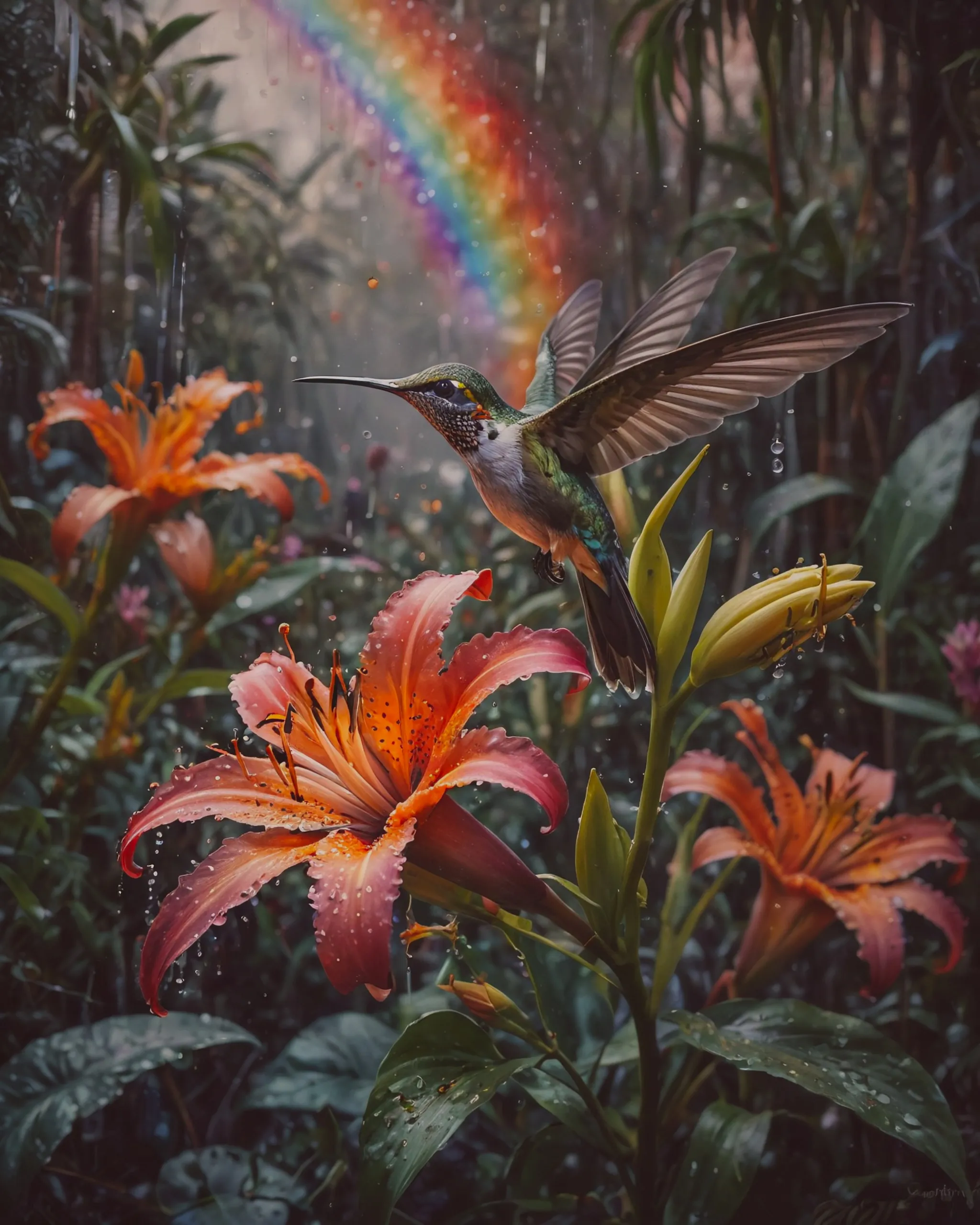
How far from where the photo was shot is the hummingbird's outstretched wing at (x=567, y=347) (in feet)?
2.00

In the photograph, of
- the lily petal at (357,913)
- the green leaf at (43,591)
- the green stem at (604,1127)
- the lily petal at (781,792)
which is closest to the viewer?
the lily petal at (357,913)

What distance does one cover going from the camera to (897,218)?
0.72 meters

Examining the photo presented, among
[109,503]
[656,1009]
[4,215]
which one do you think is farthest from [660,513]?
[4,215]

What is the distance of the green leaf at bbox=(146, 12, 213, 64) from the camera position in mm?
752

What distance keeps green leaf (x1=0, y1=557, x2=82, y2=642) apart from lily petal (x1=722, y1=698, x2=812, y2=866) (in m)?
0.51

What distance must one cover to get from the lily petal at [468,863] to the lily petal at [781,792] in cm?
22

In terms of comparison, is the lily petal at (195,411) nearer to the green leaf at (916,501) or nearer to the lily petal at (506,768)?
the lily petal at (506,768)

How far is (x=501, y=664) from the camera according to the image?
0.51 m

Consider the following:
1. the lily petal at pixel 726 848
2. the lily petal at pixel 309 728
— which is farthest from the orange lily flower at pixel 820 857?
the lily petal at pixel 309 728

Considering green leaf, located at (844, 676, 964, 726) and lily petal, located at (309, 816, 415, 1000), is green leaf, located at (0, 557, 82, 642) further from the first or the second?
green leaf, located at (844, 676, 964, 726)

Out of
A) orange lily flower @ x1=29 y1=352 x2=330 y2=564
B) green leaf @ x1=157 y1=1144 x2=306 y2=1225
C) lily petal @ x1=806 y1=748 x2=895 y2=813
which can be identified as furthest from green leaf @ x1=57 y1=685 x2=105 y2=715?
lily petal @ x1=806 y1=748 x2=895 y2=813

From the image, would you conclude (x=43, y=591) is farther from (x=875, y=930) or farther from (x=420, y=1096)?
(x=875, y=930)

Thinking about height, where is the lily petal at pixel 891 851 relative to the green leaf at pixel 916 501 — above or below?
below
